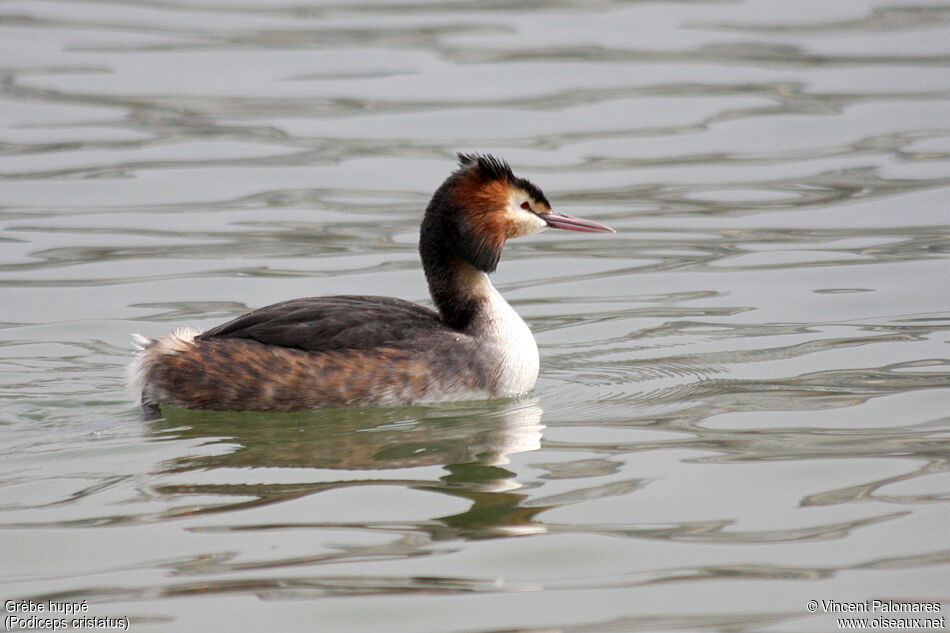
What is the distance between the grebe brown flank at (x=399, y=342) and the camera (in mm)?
7387

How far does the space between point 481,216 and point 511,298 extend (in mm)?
2071

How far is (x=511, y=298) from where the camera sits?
9.73m

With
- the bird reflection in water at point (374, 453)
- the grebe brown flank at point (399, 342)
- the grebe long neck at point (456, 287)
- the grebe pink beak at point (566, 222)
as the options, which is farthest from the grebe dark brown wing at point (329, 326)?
the grebe pink beak at point (566, 222)

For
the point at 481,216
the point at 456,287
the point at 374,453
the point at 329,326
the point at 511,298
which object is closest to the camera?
the point at 374,453

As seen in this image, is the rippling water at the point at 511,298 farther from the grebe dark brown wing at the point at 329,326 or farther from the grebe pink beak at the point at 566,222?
the grebe pink beak at the point at 566,222

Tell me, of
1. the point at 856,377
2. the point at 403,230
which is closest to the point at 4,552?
the point at 856,377

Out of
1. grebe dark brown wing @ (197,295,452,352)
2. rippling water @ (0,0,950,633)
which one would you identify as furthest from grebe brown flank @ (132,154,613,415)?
rippling water @ (0,0,950,633)

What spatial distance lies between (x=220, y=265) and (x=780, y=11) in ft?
24.7

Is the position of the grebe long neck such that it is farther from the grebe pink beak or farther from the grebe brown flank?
the grebe pink beak

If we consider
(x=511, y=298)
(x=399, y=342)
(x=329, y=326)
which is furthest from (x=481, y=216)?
(x=511, y=298)

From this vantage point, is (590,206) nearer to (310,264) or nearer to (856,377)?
(310,264)

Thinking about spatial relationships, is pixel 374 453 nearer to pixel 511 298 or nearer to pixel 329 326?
pixel 329 326

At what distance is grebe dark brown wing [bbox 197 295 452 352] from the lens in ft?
24.5

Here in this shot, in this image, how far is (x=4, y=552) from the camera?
5.53m
